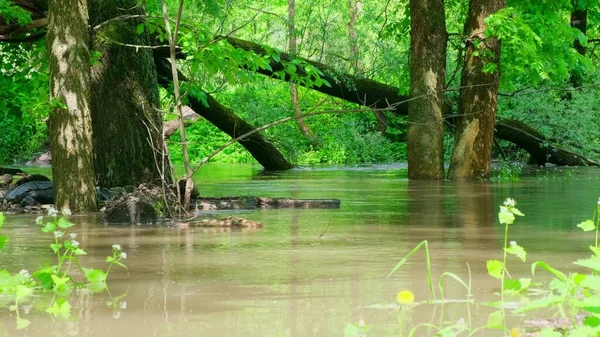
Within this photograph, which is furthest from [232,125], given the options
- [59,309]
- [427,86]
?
[59,309]

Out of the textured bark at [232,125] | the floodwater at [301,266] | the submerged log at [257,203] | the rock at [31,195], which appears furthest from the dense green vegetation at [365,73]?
the floodwater at [301,266]

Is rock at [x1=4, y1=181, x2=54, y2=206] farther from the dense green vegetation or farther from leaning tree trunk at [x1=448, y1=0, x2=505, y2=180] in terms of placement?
leaning tree trunk at [x1=448, y1=0, x2=505, y2=180]

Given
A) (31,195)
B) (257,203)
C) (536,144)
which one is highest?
(536,144)

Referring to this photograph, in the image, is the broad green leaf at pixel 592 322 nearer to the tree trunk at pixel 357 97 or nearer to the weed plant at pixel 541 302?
the weed plant at pixel 541 302

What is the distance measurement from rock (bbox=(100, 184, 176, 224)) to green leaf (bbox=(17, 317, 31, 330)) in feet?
16.7

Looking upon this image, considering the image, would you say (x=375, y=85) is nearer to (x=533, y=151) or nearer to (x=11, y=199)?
(x=533, y=151)

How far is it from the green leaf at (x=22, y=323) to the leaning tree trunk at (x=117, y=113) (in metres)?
7.80

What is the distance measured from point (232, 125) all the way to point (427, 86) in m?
5.45

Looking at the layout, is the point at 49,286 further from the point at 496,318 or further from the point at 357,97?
the point at 357,97

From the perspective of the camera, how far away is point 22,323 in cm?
450

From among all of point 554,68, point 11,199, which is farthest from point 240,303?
point 554,68

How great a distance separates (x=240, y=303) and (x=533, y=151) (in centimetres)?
2014

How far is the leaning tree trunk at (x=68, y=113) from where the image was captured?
1063 cm

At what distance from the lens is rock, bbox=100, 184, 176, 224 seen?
977cm
